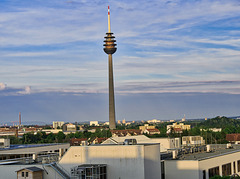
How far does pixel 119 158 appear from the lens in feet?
152

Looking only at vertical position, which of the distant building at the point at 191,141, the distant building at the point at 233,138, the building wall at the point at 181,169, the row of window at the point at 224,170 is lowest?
the distant building at the point at 233,138

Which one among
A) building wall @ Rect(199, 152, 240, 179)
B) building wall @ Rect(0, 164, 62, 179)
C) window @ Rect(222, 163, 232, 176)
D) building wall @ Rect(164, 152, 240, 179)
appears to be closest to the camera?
building wall @ Rect(0, 164, 62, 179)

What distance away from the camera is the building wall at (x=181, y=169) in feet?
165

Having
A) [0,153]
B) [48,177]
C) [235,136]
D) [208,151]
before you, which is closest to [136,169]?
[48,177]

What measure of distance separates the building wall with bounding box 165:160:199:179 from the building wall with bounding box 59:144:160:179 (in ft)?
11.0

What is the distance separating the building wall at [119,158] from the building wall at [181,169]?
132 inches

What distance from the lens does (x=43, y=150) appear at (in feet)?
290

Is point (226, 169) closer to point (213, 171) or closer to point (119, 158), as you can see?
point (213, 171)

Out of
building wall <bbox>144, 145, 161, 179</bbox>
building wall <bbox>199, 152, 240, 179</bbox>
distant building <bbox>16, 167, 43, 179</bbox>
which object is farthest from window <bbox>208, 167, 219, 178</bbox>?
distant building <bbox>16, 167, 43, 179</bbox>

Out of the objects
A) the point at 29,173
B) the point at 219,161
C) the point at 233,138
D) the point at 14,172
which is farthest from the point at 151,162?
the point at 233,138

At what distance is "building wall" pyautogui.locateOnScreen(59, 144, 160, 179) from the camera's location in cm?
4531

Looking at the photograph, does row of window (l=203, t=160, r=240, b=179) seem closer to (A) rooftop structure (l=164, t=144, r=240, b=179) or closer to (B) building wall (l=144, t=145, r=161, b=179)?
(A) rooftop structure (l=164, t=144, r=240, b=179)

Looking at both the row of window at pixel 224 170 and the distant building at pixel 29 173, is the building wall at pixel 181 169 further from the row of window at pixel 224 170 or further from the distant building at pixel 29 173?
the distant building at pixel 29 173

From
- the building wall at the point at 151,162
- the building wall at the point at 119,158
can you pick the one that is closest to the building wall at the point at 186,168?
the building wall at the point at 151,162
